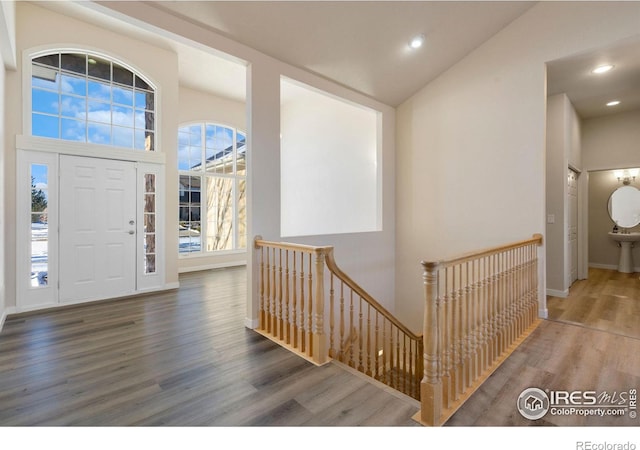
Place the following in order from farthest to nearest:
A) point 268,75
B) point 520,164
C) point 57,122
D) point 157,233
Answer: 1. point 157,233
2. point 57,122
3. point 520,164
4. point 268,75

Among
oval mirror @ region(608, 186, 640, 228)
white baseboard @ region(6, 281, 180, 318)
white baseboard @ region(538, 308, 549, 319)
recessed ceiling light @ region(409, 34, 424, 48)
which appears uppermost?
recessed ceiling light @ region(409, 34, 424, 48)

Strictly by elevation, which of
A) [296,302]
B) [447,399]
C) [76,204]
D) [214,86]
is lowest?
[447,399]

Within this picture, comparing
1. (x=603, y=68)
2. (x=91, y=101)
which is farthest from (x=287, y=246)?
(x=603, y=68)

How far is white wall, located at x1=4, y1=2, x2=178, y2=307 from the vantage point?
367 cm

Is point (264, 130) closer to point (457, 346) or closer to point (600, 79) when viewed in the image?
point (457, 346)

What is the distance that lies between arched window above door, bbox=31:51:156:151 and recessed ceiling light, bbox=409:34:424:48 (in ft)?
12.8

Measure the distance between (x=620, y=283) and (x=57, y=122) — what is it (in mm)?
8774

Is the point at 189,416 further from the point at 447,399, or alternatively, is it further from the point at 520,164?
the point at 520,164

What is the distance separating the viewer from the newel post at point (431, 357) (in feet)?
6.05

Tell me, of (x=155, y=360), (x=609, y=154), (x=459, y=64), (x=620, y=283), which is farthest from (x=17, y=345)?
(x=609, y=154)

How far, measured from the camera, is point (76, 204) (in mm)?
4141

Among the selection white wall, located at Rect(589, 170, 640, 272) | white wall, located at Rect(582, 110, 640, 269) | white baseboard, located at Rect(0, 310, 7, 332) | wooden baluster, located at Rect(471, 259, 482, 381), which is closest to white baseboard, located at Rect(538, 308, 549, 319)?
wooden baluster, located at Rect(471, 259, 482, 381)

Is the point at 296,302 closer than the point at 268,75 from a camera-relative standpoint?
Yes

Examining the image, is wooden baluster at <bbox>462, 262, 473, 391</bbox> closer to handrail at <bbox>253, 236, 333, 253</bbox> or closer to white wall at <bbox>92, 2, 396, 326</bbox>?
handrail at <bbox>253, 236, 333, 253</bbox>
